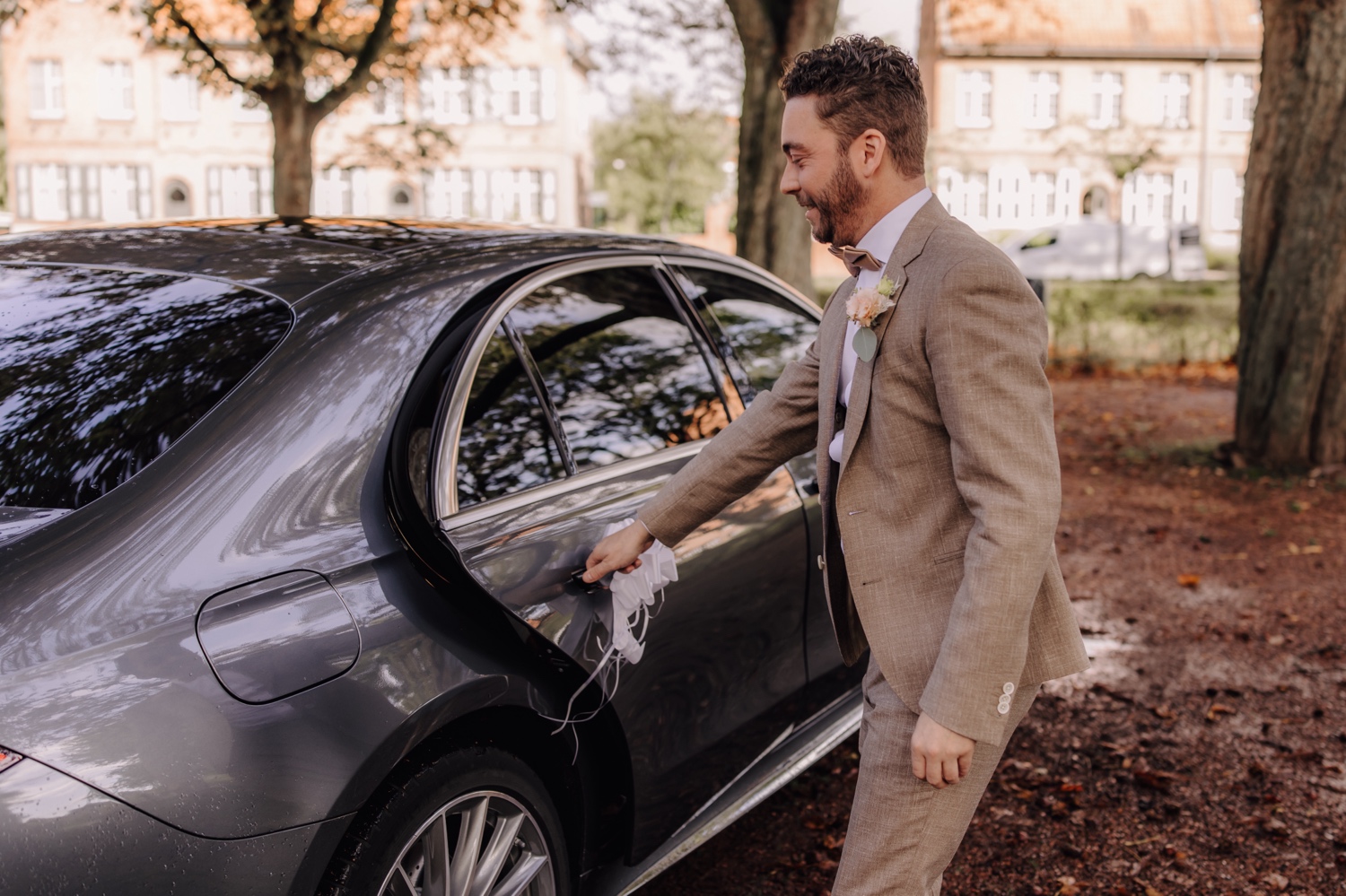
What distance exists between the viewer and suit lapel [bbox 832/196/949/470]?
2.06 m

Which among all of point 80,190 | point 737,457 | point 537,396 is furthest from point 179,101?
point 737,457

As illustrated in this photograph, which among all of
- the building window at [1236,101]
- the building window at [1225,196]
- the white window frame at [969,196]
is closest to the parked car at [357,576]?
the white window frame at [969,196]

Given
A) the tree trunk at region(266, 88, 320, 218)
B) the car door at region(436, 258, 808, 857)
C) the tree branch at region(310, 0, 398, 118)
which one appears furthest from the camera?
the tree branch at region(310, 0, 398, 118)

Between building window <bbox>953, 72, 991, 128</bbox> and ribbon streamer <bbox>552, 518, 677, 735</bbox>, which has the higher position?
building window <bbox>953, 72, 991, 128</bbox>

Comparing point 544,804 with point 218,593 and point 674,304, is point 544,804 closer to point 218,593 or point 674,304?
point 218,593

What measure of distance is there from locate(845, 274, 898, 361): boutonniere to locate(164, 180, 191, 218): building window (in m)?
48.8

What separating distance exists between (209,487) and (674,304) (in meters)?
1.73

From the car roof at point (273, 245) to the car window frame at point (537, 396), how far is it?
0.41ft

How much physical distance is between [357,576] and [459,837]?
20.7 inches

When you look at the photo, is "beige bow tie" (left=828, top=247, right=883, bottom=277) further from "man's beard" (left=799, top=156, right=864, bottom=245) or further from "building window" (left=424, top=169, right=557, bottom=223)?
"building window" (left=424, top=169, right=557, bottom=223)

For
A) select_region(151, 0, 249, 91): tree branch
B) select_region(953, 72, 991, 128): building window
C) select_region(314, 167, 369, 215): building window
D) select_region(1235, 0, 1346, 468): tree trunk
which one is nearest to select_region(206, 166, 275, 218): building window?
select_region(314, 167, 369, 215): building window

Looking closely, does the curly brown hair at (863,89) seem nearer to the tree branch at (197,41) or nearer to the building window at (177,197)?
the tree branch at (197,41)

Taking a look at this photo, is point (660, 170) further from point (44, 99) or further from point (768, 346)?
point (768, 346)

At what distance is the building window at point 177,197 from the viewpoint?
46.8 meters
